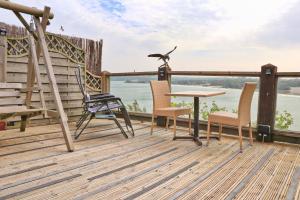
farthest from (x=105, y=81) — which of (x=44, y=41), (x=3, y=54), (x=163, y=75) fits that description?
(x=44, y=41)

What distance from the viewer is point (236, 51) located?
6.88m

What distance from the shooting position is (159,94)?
4.38 metres

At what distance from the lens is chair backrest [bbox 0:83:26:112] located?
138 inches

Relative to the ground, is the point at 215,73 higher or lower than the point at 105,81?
higher

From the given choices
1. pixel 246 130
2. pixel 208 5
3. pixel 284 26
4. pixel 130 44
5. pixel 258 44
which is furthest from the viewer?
pixel 130 44

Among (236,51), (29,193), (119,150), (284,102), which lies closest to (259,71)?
(284,102)

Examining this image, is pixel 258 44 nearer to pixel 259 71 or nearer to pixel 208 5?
pixel 208 5

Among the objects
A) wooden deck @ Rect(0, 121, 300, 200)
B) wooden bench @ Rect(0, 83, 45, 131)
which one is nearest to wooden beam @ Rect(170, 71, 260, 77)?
wooden deck @ Rect(0, 121, 300, 200)

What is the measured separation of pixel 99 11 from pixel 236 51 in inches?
138

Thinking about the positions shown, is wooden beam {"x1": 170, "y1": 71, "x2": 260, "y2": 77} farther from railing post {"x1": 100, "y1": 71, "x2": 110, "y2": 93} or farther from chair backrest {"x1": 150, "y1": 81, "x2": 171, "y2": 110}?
railing post {"x1": 100, "y1": 71, "x2": 110, "y2": 93}

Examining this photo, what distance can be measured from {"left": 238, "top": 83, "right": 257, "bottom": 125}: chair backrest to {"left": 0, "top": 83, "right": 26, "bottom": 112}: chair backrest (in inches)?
109

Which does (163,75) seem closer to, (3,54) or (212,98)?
(212,98)

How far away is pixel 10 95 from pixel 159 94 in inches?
82.8

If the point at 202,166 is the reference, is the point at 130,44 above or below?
above
